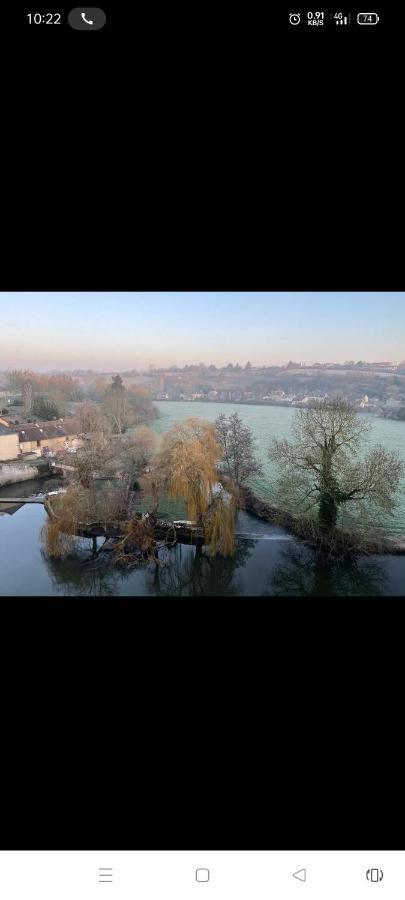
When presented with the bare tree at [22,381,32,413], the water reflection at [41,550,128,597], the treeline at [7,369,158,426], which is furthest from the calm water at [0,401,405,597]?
the bare tree at [22,381,32,413]

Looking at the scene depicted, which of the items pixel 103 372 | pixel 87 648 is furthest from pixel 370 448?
pixel 87 648

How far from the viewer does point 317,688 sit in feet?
6.35

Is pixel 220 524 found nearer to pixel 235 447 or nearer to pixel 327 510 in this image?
pixel 235 447

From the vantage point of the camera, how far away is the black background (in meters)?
1.50

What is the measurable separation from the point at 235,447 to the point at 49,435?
3.48 ft

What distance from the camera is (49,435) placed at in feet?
7.77

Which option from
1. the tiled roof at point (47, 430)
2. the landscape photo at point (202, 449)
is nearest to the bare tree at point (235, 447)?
the landscape photo at point (202, 449)

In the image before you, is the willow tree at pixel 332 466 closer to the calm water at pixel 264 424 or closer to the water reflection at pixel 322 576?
the calm water at pixel 264 424

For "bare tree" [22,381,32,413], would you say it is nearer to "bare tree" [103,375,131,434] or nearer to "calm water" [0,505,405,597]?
"bare tree" [103,375,131,434]
